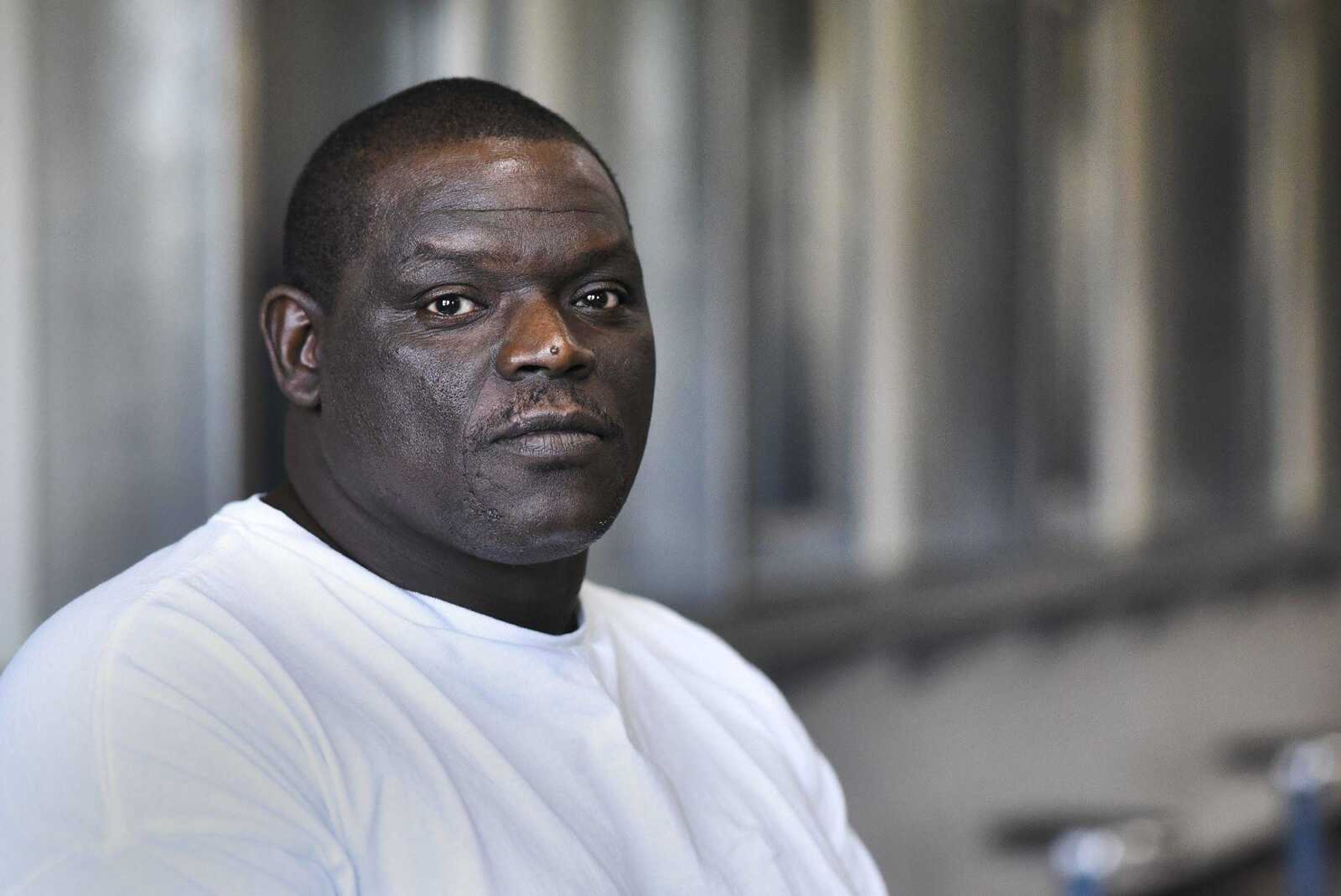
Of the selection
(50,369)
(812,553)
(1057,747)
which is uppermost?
(50,369)

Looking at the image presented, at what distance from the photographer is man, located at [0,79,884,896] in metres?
0.91

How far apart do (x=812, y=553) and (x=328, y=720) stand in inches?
99.3

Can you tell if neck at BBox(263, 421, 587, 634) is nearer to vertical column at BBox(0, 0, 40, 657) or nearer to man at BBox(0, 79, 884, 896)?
man at BBox(0, 79, 884, 896)

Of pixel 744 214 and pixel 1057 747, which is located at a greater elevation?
pixel 744 214

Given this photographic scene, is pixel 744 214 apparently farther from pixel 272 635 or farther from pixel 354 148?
pixel 272 635

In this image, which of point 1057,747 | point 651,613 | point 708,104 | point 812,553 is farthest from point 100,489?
point 1057,747

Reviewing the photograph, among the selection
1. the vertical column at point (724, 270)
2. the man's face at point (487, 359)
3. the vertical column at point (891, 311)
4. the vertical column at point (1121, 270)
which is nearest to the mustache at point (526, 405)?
the man's face at point (487, 359)

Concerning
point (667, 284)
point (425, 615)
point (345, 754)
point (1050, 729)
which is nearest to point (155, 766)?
point (345, 754)

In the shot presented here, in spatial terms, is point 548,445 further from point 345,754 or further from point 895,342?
point 895,342

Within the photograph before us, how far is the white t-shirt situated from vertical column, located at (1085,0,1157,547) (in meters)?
3.50

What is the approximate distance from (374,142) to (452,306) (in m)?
0.16

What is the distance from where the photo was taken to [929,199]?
361cm

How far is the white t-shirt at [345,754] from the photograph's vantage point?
0.87 metres

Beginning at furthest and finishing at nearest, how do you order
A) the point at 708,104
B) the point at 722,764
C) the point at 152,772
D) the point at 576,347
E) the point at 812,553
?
the point at 812,553 → the point at 708,104 → the point at 722,764 → the point at 576,347 → the point at 152,772
